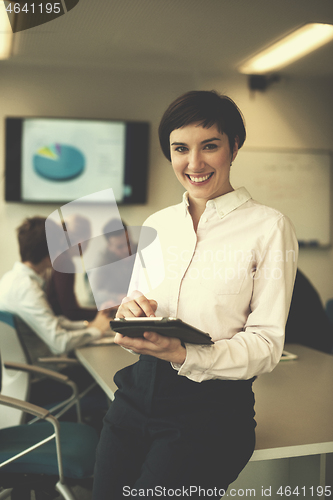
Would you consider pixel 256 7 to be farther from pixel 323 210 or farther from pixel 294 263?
pixel 294 263

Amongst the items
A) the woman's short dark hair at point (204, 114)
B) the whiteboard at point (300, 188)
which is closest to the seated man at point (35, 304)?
the whiteboard at point (300, 188)

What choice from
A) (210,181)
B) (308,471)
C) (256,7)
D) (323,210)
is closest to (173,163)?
(210,181)

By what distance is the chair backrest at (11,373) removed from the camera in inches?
77.7

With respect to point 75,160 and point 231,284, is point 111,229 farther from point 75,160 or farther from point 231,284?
point 231,284

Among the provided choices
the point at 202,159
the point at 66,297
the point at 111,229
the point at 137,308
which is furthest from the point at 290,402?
the point at 66,297

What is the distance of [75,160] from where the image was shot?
6.90 ft

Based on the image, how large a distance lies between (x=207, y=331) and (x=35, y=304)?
1385 millimetres

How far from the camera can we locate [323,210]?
213cm

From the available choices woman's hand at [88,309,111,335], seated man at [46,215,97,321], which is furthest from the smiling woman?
seated man at [46,215,97,321]

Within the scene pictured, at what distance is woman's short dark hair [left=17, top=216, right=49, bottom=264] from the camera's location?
7.63ft

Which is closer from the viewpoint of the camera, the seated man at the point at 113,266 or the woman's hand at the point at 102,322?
the seated man at the point at 113,266

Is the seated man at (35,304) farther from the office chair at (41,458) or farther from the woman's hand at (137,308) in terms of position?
the woman's hand at (137,308)

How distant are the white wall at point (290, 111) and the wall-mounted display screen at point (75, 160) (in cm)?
50

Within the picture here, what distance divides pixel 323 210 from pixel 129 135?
1.01 m
